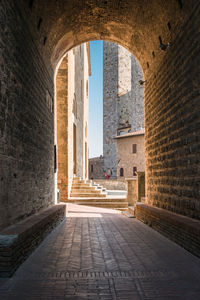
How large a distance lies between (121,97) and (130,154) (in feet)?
24.0

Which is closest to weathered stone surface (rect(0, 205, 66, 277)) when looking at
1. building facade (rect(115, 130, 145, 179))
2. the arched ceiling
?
the arched ceiling

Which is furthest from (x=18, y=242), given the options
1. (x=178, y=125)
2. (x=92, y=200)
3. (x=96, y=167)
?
(x=96, y=167)

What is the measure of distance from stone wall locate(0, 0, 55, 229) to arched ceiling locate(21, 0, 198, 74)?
757 mm

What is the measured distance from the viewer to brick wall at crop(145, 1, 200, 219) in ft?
15.2

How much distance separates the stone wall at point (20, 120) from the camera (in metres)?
3.92

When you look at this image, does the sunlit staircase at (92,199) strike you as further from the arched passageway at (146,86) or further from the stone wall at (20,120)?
the stone wall at (20,120)

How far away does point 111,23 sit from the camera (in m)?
7.83

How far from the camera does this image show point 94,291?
9.43 ft

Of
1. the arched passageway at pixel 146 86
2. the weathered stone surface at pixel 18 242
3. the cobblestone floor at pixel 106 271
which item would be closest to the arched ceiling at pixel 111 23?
the arched passageway at pixel 146 86

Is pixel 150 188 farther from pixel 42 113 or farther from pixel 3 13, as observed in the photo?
pixel 3 13

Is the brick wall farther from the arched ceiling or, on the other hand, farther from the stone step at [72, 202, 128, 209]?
the stone step at [72, 202, 128, 209]

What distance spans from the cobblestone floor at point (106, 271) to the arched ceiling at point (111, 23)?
4.10 m

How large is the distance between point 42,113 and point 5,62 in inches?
109

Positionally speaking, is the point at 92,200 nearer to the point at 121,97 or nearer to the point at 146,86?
the point at 146,86
